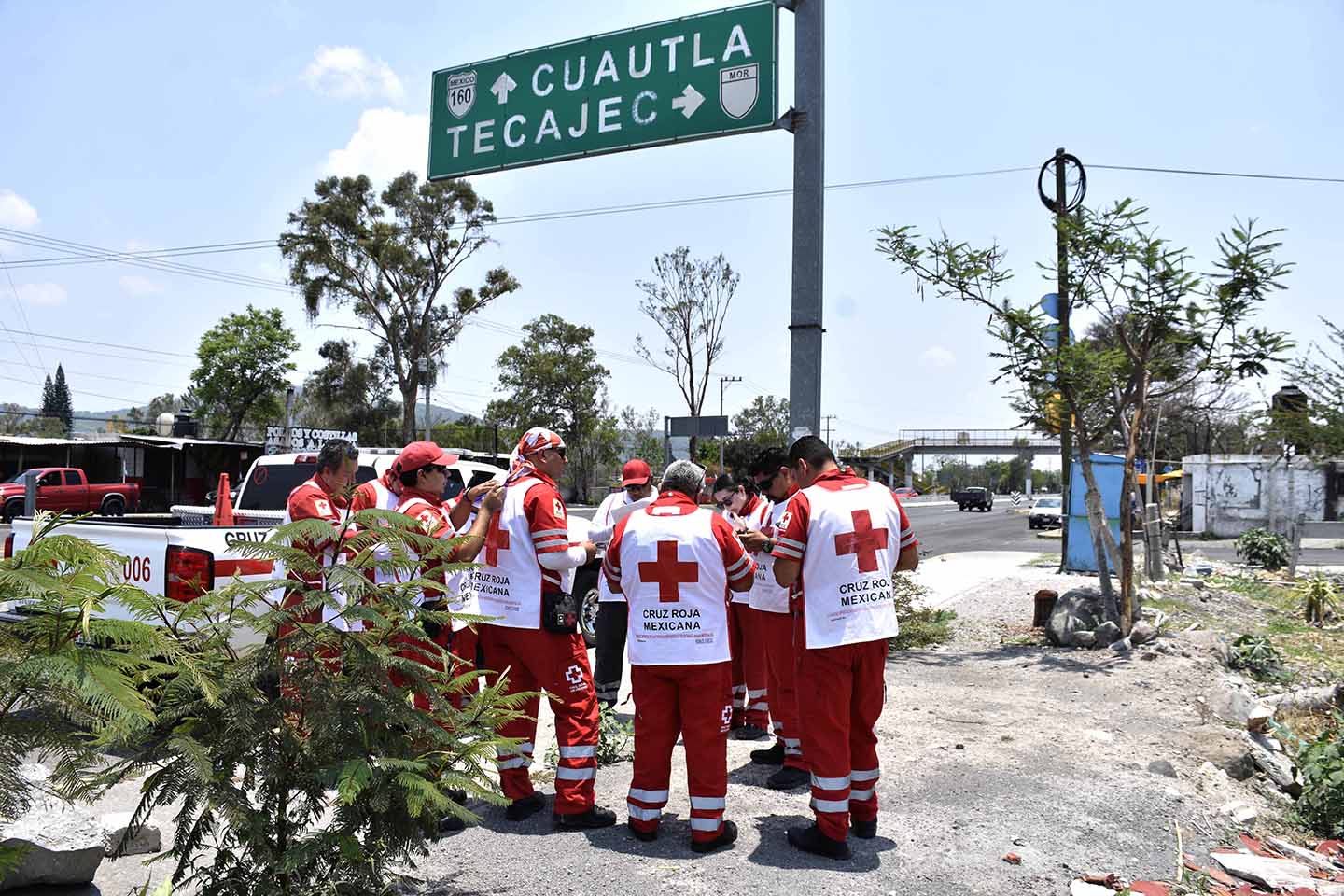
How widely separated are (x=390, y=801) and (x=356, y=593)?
591 millimetres

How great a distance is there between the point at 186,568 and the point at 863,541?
13.0ft

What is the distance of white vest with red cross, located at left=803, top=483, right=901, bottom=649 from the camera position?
4.56 m

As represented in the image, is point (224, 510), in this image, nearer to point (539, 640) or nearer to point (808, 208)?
point (539, 640)

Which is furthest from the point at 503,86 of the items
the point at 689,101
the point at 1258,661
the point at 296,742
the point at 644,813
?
the point at 1258,661

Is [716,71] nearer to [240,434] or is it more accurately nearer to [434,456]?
[434,456]

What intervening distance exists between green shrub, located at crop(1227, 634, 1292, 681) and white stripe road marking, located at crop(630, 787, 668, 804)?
708 centimetres

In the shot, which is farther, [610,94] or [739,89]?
[610,94]

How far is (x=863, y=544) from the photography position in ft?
15.4

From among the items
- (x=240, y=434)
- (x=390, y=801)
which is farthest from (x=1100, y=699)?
(x=240, y=434)

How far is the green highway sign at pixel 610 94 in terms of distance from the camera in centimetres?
823

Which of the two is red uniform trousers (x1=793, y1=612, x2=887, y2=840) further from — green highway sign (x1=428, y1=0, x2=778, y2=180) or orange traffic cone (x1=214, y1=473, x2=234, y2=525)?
orange traffic cone (x1=214, y1=473, x2=234, y2=525)

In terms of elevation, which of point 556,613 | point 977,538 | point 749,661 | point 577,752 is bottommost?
point 977,538

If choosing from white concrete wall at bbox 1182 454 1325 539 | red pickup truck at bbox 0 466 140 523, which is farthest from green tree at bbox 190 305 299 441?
white concrete wall at bbox 1182 454 1325 539

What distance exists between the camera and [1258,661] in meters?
9.24
